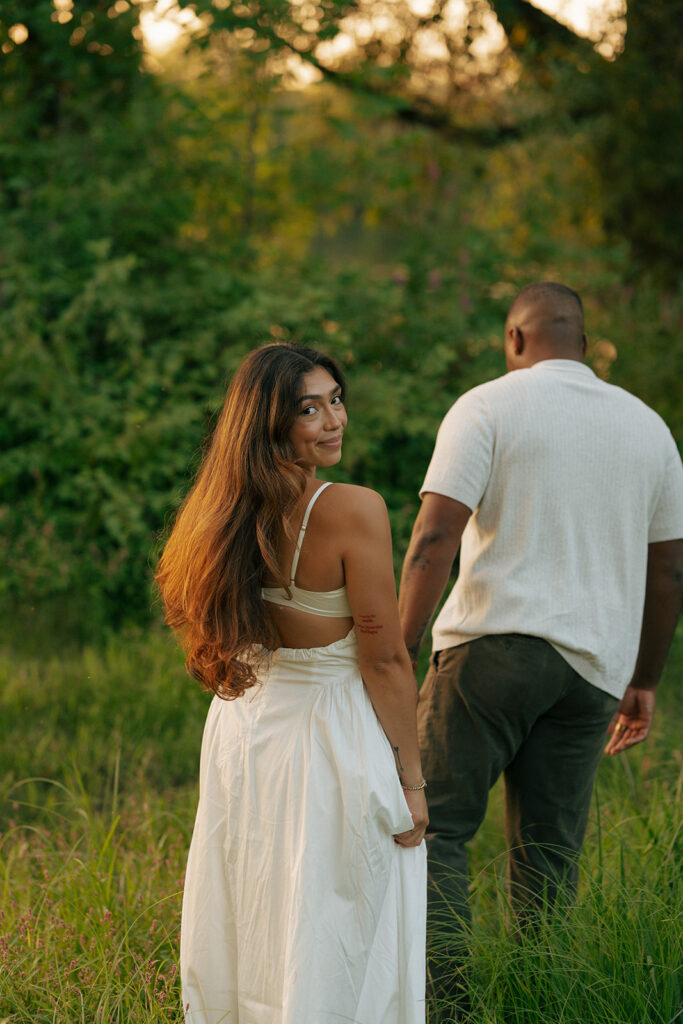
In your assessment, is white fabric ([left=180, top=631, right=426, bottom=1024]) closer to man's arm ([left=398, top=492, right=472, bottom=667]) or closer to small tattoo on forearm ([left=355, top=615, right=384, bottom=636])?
small tattoo on forearm ([left=355, top=615, right=384, bottom=636])

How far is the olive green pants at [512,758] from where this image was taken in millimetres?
2709

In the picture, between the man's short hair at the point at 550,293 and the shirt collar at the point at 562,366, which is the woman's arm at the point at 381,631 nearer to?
the shirt collar at the point at 562,366

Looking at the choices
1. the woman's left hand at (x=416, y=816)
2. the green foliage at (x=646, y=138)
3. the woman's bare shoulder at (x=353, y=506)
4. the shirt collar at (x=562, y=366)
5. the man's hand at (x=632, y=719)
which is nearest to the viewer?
the woman's bare shoulder at (x=353, y=506)

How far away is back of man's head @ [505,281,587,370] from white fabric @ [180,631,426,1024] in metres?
1.13

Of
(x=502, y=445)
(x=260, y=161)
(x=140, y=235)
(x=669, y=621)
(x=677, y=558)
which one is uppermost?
(x=260, y=161)

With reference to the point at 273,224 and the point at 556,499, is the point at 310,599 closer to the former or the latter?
the point at 556,499

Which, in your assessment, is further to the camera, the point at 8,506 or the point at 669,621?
the point at 8,506

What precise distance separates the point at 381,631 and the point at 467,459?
2.28 ft

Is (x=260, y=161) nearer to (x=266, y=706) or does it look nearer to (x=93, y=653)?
(x=93, y=653)

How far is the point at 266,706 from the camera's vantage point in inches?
89.1

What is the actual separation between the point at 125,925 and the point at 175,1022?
47cm

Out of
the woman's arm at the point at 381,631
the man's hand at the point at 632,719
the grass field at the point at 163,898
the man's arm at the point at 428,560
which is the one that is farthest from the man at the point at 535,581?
the woman's arm at the point at 381,631

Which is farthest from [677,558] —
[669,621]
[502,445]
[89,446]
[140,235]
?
[140,235]

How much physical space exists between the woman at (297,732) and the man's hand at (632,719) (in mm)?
1120
